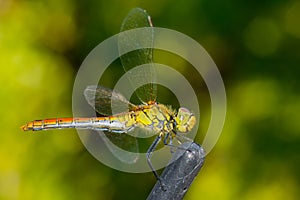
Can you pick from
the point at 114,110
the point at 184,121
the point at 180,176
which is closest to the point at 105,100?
the point at 114,110

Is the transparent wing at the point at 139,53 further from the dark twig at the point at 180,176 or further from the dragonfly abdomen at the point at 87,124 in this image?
the dark twig at the point at 180,176

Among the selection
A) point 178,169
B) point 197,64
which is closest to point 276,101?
point 197,64

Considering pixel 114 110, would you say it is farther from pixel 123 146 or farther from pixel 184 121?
pixel 184 121

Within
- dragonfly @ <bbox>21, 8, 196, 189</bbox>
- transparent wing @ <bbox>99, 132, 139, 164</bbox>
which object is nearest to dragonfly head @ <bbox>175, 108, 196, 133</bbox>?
dragonfly @ <bbox>21, 8, 196, 189</bbox>

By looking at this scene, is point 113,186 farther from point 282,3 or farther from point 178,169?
point 178,169

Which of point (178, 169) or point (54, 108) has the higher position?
point (54, 108)

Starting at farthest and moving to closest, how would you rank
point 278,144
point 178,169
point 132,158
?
point 278,144 < point 132,158 < point 178,169

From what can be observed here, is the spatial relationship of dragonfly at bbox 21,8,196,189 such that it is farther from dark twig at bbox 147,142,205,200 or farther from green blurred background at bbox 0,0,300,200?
dark twig at bbox 147,142,205,200
